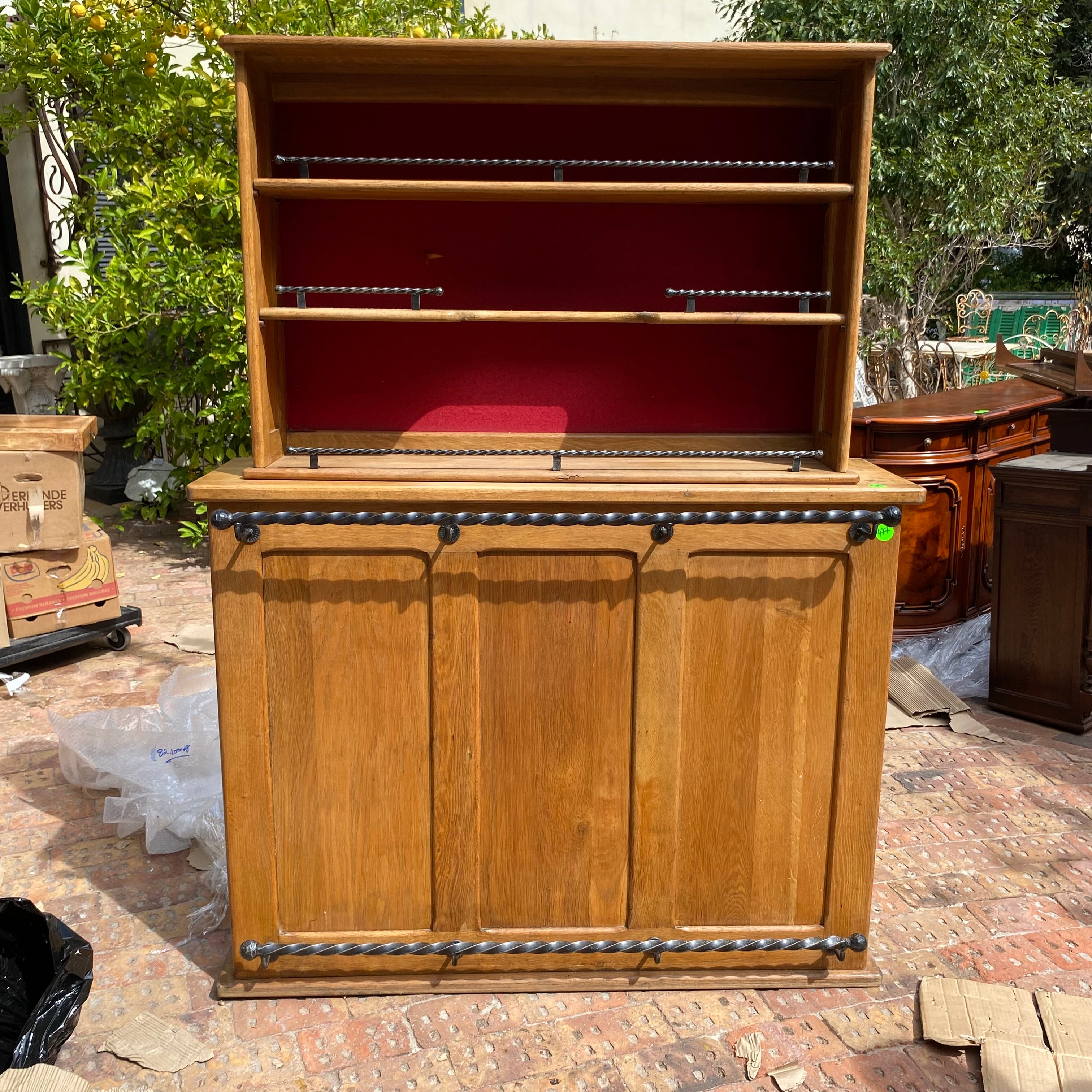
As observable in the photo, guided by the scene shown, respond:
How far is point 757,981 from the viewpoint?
97.6 inches

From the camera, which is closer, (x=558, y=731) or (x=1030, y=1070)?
(x=1030, y=1070)

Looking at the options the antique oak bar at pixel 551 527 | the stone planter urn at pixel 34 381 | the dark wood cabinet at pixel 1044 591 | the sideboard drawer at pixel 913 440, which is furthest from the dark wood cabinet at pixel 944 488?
the stone planter urn at pixel 34 381

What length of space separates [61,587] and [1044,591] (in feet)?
14.0

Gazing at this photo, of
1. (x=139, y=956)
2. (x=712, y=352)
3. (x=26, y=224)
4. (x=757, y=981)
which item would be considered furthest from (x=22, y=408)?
(x=757, y=981)

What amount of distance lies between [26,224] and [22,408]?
54.3 inches

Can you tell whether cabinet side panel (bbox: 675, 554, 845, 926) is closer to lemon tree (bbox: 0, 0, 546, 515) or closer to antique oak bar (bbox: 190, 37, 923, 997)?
antique oak bar (bbox: 190, 37, 923, 997)

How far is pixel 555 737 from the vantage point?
2387 millimetres

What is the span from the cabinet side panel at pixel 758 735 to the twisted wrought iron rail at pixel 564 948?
0.05m

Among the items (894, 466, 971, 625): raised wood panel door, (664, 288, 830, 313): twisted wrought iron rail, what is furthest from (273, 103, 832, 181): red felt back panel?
(894, 466, 971, 625): raised wood panel door

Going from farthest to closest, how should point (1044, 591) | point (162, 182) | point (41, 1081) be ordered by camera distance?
point (162, 182) → point (1044, 591) → point (41, 1081)

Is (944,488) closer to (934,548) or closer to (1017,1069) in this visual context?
(934,548)

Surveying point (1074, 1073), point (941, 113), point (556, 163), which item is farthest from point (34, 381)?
point (1074, 1073)

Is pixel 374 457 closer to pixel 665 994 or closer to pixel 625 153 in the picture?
pixel 625 153

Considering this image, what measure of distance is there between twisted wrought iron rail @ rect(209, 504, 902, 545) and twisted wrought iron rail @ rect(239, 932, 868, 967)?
977mm
